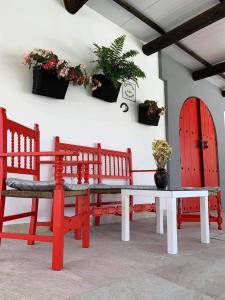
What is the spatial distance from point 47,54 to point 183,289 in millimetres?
2221

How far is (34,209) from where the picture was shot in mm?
1867

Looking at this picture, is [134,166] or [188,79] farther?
[188,79]

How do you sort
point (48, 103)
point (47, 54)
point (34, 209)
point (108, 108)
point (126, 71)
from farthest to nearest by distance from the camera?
point (108, 108), point (126, 71), point (48, 103), point (47, 54), point (34, 209)

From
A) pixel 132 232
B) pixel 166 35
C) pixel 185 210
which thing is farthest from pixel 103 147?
pixel 185 210

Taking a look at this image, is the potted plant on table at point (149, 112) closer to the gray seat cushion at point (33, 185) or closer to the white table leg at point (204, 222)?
the white table leg at point (204, 222)

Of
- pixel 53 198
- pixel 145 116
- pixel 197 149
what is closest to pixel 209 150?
pixel 197 149

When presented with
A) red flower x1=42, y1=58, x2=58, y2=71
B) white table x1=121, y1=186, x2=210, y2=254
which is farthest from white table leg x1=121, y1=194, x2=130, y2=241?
red flower x1=42, y1=58, x2=58, y2=71

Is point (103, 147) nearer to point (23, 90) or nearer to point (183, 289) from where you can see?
point (23, 90)

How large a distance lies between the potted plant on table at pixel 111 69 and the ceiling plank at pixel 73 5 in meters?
0.45

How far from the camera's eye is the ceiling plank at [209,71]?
4.67m

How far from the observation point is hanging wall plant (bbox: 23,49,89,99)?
242 centimetres

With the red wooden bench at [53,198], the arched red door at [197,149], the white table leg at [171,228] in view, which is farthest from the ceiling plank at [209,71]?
the red wooden bench at [53,198]

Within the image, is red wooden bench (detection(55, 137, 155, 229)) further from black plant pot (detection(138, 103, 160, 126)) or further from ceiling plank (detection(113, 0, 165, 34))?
ceiling plank (detection(113, 0, 165, 34))

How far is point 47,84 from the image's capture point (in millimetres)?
2508
